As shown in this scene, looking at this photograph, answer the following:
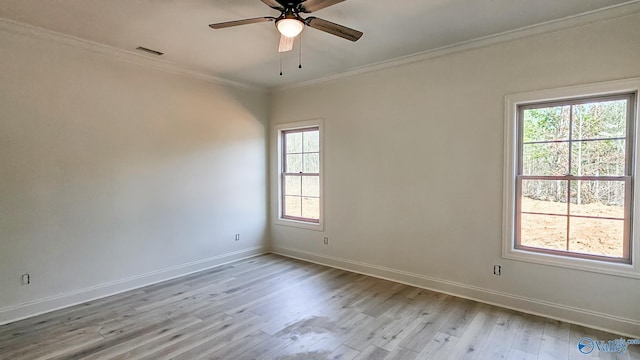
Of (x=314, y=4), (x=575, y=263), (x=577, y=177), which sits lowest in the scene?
(x=575, y=263)

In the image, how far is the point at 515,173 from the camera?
334 cm

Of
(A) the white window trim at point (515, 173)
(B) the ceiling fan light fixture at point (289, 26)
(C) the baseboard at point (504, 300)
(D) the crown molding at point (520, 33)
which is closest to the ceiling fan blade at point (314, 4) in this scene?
(B) the ceiling fan light fixture at point (289, 26)

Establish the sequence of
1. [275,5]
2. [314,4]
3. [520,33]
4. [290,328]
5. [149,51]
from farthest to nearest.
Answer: [149,51], [520,33], [290,328], [275,5], [314,4]

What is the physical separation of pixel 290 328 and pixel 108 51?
361cm

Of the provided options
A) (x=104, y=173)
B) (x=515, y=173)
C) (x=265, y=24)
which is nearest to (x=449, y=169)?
(x=515, y=173)

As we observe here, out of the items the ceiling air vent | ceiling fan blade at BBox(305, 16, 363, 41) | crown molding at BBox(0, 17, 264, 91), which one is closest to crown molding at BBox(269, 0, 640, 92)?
ceiling fan blade at BBox(305, 16, 363, 41)

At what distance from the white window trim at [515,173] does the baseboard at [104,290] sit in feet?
12.5

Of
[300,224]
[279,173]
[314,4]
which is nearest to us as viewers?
[314,4]

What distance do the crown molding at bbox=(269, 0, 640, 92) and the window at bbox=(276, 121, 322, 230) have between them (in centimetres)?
122

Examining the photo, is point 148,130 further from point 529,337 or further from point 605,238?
point 605,238

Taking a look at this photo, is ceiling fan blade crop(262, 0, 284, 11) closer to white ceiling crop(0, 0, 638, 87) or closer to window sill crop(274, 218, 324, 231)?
white ceiling crop(0, 0, 638, 87)

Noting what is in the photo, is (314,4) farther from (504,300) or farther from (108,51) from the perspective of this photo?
(504,300)

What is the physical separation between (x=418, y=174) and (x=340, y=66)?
70.3 inches

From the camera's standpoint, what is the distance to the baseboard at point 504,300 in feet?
9.33
